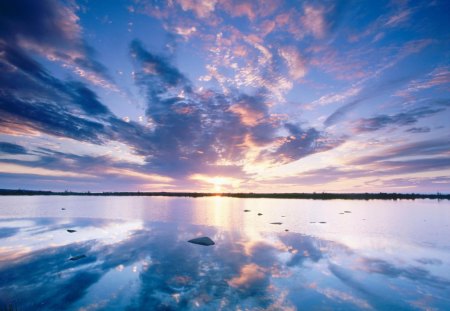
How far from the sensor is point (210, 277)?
48.1 feet

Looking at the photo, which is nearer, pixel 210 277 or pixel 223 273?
pixel 210 277

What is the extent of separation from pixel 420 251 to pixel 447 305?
1226cm

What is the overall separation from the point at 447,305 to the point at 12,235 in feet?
116

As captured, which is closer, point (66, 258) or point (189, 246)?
point (66, 258)

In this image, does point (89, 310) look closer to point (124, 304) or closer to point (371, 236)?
point (124, 304)

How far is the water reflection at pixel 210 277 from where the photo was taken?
1129 centimetres

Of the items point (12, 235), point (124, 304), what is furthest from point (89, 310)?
point (12, 235)

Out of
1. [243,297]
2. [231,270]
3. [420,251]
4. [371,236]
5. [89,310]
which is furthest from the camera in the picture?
[371,236]

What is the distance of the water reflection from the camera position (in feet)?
37.0

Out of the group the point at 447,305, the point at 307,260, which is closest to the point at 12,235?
the point at 307,260

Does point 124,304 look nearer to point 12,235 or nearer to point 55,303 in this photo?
point 55,303

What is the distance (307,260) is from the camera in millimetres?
18297

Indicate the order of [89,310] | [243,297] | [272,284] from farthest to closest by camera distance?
[272,284], [243,297], [89,310]

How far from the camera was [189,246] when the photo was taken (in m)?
22.5
